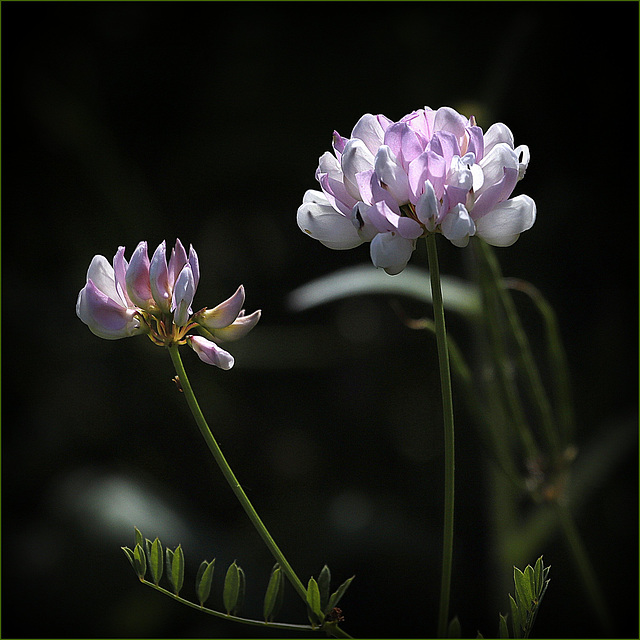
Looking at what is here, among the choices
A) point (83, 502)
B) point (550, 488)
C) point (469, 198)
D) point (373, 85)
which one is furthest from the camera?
point (373, 85)

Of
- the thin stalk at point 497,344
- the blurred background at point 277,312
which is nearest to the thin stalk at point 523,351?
the thin stalk at point 497,344

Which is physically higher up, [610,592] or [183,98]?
[183,98]

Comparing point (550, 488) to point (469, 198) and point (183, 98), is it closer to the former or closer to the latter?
point (469, 198)

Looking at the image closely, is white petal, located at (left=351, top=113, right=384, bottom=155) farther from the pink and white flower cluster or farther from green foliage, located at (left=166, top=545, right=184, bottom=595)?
green foliage, located at (left=166, top=545, right=184, bottom=595)

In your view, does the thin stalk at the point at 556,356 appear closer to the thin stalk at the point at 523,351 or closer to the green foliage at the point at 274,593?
the thin stalk at the point at 523,351

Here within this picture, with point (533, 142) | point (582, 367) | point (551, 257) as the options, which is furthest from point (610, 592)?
point (533, 142)

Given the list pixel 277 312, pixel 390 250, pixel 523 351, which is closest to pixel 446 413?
pixel 390 250

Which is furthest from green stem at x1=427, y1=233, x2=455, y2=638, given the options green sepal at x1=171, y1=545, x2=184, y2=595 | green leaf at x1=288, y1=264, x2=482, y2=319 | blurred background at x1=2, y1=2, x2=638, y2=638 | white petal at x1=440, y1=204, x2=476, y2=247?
blurred background at x1=2, y1=2, x2=638, y2=638
